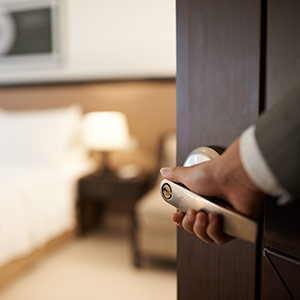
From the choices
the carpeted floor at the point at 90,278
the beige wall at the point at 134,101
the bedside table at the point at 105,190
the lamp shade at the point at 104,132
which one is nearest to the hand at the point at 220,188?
the carpeted floor at the point at 90,278

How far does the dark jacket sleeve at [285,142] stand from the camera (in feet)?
1.06

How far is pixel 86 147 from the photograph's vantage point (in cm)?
288

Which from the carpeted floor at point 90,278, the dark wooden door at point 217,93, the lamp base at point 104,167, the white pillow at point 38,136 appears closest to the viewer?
the dark wooden door at point 217,93

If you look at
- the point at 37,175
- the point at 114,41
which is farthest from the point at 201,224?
the point at 114,41

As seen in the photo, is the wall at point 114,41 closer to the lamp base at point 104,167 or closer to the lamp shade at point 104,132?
the lamp shade at point 104,132

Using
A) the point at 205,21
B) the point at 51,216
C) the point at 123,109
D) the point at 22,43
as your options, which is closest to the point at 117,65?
the point at 123,109

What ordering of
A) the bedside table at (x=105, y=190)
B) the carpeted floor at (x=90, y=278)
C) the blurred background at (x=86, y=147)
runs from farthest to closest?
the bedside table at (x=105, y=190) < the blurred background at (x=86, y=147) < the carpeted floor at (x=90, y=278)

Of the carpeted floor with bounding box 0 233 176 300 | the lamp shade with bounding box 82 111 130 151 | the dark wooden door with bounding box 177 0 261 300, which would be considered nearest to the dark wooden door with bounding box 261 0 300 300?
the dark wooden door with bounding box 177 0 261 300

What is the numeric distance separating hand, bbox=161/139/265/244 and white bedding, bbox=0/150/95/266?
1.83 metres

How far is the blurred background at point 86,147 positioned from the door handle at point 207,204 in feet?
5.80

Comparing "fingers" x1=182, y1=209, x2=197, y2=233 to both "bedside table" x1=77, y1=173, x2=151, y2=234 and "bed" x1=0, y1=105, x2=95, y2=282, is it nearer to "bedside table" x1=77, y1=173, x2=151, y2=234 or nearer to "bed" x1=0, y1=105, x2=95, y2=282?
"bed" x1=0, y1=105, x2=95, y2=282

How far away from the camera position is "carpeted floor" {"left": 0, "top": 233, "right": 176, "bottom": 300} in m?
2.03

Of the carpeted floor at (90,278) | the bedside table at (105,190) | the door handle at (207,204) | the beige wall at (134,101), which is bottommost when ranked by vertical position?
the carpeted floor at (90,278)

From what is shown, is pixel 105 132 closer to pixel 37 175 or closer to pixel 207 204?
pixel 37 175
